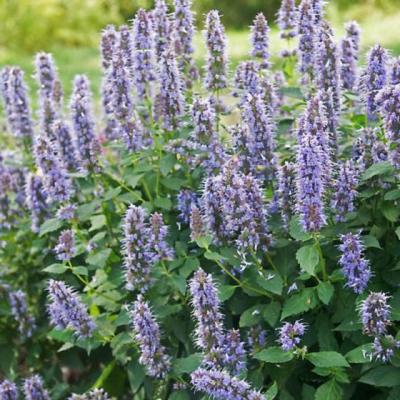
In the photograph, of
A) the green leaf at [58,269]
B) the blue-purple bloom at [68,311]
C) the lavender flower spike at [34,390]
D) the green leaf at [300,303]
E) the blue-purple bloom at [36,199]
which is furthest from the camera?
the blue-purple bloom at [36,199]

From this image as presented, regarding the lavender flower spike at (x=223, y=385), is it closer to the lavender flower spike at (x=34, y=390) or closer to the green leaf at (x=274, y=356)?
the green leaf at (x=274, y=356)

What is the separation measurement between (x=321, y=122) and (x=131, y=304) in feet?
4.48

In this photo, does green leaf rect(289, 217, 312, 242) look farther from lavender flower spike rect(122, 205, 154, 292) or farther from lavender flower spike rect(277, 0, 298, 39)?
lavender flower spike rect(277, 0, 298, 39)

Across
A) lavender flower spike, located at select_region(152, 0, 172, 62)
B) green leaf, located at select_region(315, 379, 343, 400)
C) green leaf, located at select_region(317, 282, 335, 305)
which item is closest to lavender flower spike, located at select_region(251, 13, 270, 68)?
lavender flower spike, located at select_region(152, 0, 172, 62)

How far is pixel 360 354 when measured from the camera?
3.15 meters

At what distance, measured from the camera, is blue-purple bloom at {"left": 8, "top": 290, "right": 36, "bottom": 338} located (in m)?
4.48

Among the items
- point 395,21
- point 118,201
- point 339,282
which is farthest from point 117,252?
point 395,21

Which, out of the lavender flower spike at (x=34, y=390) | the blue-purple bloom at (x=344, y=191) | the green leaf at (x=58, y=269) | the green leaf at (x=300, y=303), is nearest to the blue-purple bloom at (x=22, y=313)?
the lavender flower spike at (x=34, y=390)

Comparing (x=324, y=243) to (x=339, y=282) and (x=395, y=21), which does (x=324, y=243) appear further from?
(x=395, y=21)

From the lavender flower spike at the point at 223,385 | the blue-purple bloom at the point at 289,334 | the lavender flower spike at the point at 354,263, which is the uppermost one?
the lavender flower spike at the point at 354,263

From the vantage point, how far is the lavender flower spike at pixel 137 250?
343cm

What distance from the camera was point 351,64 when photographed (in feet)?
14.5

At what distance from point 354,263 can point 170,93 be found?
50.4 inches

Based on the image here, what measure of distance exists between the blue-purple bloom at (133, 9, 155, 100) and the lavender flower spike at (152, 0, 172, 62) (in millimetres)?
172
